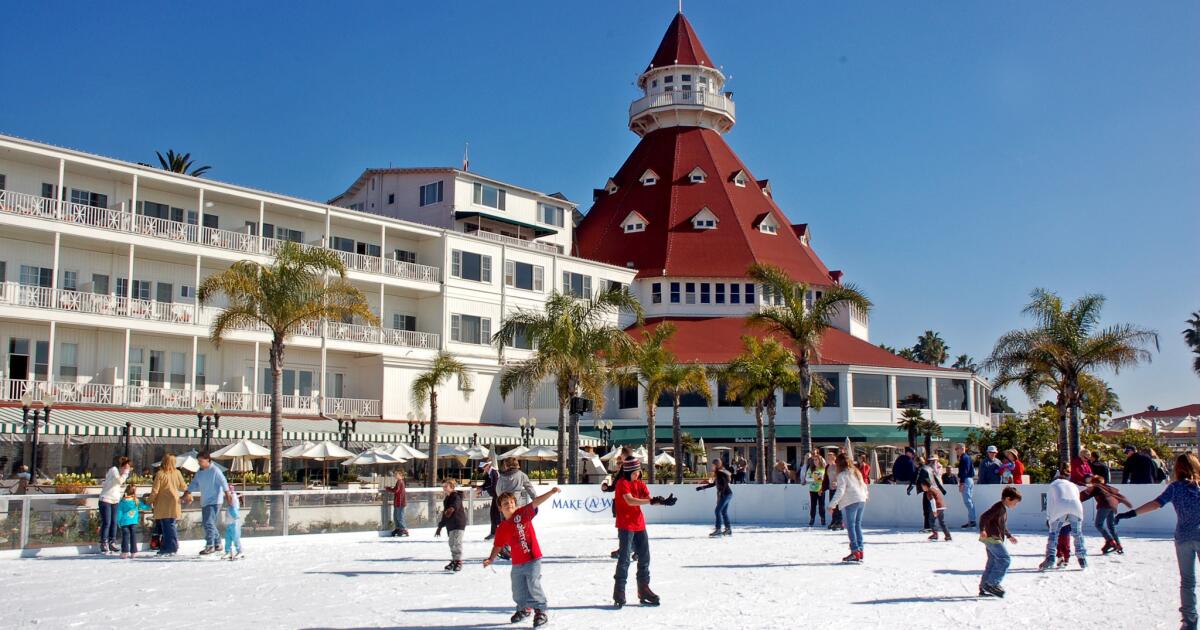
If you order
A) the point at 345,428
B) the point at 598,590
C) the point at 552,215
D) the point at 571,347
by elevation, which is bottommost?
the point at 598,590

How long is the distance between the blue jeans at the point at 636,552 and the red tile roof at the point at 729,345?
3863 centimetres

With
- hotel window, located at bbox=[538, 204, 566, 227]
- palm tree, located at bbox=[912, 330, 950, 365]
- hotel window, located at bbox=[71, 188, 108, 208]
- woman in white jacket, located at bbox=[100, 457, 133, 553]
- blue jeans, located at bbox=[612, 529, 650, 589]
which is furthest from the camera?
palm tree, located at bbox=[912, 330, 950, 365]

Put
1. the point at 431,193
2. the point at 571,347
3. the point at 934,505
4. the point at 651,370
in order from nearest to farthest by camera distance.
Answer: the point at 934,505, the point at 571,347, the point at 651,370, the point at 431,193

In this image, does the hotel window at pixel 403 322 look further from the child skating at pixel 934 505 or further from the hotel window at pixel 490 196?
the child skating at pixel 934 505

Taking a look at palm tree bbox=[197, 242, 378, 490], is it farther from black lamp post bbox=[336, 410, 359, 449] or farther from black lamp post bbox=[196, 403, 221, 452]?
black lamp post bbox=[336, 410, 359, 449]

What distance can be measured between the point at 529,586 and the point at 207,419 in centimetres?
2653

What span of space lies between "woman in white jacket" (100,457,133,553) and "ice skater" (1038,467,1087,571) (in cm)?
1477

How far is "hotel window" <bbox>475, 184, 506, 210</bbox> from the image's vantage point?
54688mm

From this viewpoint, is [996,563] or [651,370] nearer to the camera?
[996,563]

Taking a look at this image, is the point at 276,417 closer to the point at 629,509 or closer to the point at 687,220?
the point at 629,509

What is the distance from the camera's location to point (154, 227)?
134ft

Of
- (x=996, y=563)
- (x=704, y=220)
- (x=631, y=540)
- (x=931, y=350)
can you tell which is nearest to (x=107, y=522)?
(x=631, y=540)

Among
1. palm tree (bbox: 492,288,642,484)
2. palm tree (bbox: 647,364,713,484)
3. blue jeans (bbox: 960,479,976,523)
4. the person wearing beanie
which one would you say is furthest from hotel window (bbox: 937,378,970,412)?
the person wearing beanie

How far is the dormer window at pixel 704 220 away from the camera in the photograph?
62.3m
